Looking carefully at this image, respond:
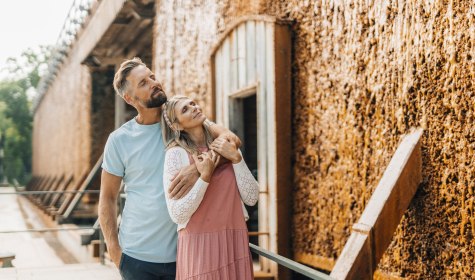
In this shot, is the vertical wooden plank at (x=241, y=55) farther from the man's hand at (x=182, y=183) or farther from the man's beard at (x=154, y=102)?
the man's hand at (x=182, y=183)

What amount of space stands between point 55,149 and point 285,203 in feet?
62.1

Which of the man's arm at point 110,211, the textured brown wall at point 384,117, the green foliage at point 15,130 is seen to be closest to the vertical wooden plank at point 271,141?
the textured brown wall at point 384,117

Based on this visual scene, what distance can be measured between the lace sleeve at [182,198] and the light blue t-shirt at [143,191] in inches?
6.0

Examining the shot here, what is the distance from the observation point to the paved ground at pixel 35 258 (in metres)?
5.86

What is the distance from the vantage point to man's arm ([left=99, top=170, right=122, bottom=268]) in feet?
8.24

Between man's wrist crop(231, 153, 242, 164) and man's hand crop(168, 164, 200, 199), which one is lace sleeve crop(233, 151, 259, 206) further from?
man's hand crop(168, 164, 200, 199)

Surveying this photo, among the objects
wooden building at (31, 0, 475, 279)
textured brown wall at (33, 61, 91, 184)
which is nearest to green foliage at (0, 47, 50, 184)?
textured brown wall at (33, 61, 91, 184)

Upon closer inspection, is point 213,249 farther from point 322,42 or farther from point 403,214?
point 322,42

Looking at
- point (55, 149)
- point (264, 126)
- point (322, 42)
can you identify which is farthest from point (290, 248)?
point (55, 149)

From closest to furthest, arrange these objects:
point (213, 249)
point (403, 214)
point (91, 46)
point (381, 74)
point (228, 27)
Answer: point (213, 249) → point (403, 214) → point (381, 74) → point (228, 27) → point (91, 46)

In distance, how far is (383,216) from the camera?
317 centimetres

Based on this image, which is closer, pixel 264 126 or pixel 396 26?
pixel 396 26

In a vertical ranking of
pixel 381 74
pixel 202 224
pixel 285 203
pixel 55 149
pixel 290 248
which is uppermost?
pixel 381 74

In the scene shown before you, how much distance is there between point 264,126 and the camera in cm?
509
